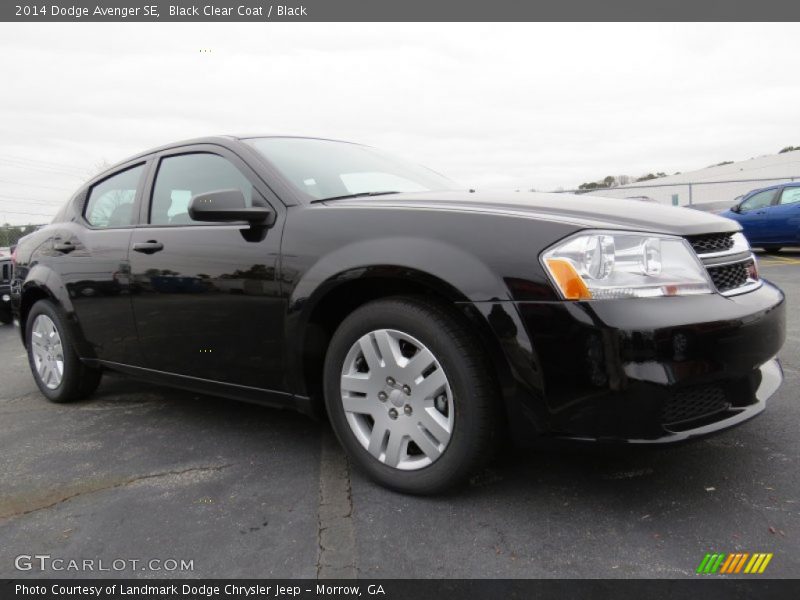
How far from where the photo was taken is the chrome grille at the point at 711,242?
2166mm

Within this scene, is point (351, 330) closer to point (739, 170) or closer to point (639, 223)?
point (639, 223)

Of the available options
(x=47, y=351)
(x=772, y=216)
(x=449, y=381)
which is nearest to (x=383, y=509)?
(x=449, y=381)

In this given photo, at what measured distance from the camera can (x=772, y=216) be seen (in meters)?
11.7

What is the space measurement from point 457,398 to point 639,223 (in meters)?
0.89

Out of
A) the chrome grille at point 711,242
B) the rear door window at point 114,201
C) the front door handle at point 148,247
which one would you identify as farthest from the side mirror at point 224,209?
the chrome grille at point 711,242

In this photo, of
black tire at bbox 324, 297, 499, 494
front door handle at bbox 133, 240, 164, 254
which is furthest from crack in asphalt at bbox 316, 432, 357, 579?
front door handle at bbox 133, 240, 164, 254

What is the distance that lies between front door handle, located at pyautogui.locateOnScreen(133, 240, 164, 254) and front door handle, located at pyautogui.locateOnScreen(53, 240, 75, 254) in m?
0.75

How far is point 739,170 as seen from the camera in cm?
3688

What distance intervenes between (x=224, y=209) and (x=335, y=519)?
1.34 meters

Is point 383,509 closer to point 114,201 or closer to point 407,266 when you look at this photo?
point 407,266

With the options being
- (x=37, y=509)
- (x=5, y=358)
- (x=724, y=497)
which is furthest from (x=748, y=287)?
(x=5, y=358)

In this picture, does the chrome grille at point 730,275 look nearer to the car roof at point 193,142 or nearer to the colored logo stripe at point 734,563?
the colored logo stripe at point 734,563

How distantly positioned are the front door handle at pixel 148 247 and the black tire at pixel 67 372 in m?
0.95

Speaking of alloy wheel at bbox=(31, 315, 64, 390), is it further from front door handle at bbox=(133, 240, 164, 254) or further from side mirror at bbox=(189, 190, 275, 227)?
side mirror at bbox=(189, 190, 275, 227)
